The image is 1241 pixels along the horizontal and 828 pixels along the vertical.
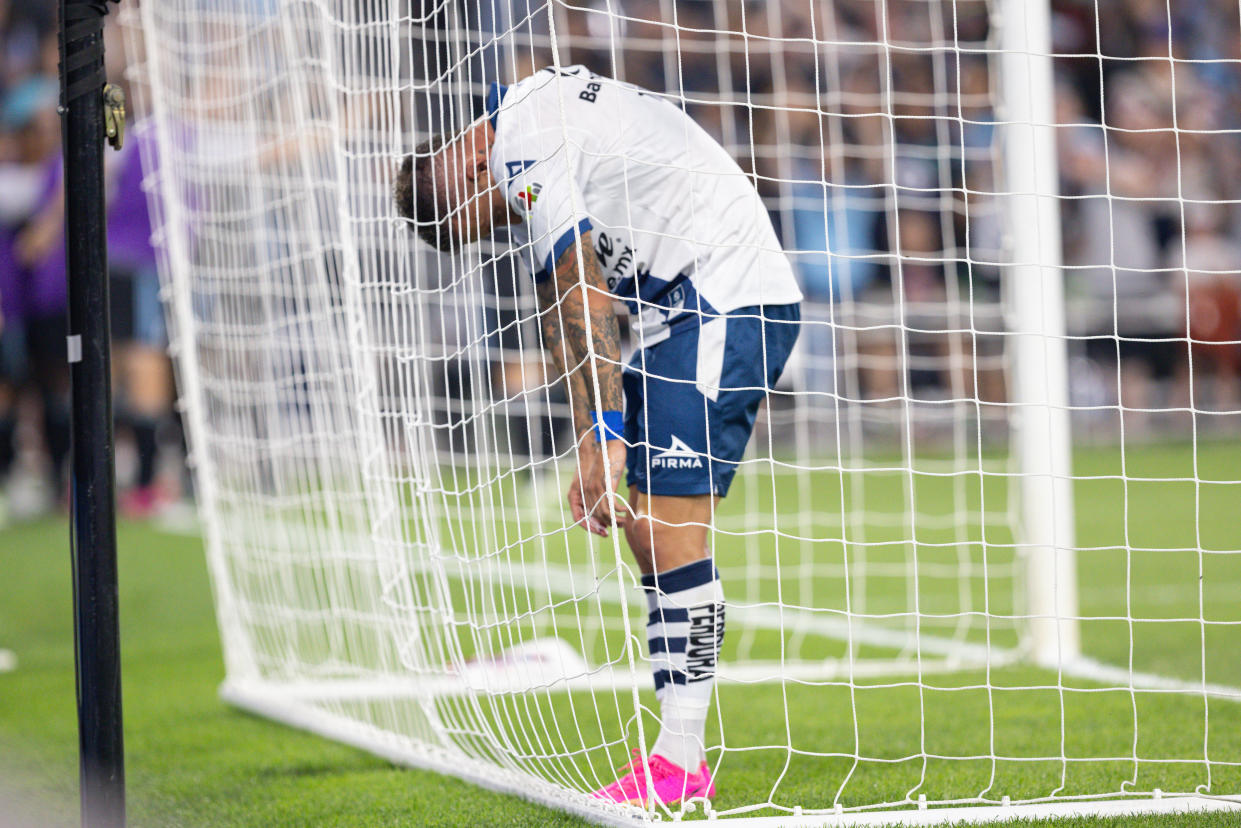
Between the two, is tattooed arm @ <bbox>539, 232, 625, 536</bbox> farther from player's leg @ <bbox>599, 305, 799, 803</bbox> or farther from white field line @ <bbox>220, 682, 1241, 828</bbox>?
white field line @ <bbox>220, 682, 1241, 828</bbox>

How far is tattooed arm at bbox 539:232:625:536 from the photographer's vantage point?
2.64 meters

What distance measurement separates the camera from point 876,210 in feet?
27.5

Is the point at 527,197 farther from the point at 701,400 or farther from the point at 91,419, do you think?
the point at 91,419

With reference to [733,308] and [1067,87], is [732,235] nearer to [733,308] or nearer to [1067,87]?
[733,308]

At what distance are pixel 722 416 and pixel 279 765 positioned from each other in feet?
5.55

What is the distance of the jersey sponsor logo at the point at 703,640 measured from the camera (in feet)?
9.61

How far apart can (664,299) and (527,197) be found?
0.41 metres

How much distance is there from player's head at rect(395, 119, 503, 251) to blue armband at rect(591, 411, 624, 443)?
0.58 m

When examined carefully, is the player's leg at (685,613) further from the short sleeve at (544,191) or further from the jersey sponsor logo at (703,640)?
the short sleeve at (544,191)

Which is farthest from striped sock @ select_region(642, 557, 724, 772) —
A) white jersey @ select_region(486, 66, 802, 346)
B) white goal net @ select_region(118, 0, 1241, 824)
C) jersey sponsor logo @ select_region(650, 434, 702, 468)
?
white jersey @ select_region(486, 66, 802, 346)

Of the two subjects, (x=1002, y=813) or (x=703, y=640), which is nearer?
(x=1002, y=813)

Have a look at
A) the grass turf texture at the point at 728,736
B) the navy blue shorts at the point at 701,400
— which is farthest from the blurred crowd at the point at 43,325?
the navy blue shorts at the point at 701,400

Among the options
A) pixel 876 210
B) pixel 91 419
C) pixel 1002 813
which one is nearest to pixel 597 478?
pixel 91 419

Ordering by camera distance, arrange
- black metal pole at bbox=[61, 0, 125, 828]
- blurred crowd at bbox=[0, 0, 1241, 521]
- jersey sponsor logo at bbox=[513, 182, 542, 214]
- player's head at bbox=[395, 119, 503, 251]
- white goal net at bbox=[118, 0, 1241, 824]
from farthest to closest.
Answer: blurred crowd at bbox=[0, 0, 1241, 521]
white goal net at bbox=[118, 0, 1241, 824]
player's head at bbox=[395, 119, 503, 251]
jersey sponsor logo at bbox=[513, 182, 542, 214]
black metal pole at bbox=[61, 0, 125, 828]
